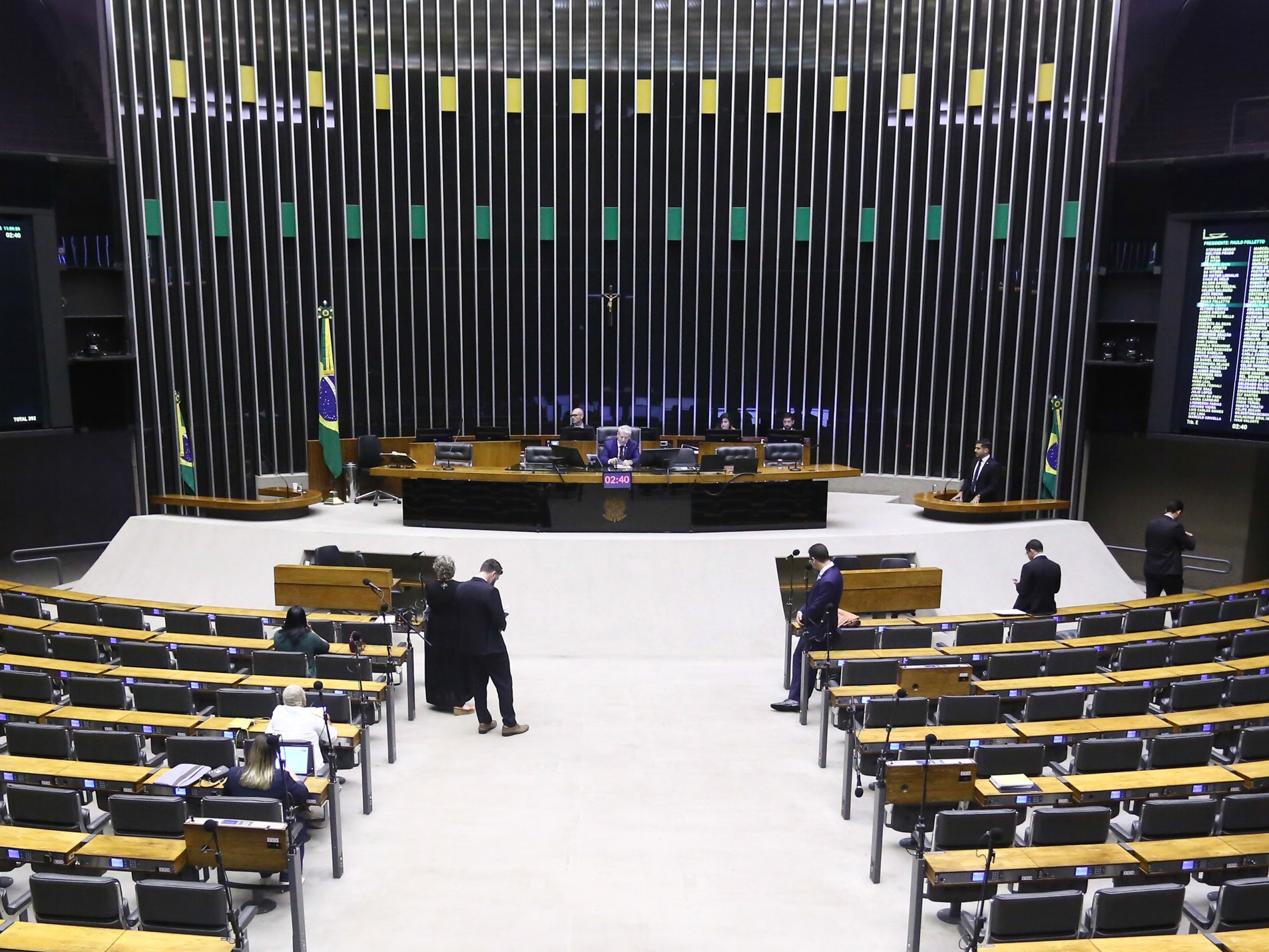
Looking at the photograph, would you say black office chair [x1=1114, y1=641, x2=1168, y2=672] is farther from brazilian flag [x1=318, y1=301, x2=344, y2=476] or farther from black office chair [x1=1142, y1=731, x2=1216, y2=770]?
brazilian flag [x1=318, y1=301, x2=344, y2=476]

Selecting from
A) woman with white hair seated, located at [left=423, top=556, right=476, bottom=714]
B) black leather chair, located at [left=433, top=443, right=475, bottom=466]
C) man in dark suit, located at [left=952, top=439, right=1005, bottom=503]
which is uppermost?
black leather chair, located at [left=433, top=443, right=475, bottom=466]

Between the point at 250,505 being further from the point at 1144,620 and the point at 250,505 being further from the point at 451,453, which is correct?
the point at 1144,620

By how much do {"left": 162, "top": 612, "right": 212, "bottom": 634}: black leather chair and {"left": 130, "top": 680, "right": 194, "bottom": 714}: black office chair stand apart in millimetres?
1662

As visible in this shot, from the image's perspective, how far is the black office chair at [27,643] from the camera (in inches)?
288

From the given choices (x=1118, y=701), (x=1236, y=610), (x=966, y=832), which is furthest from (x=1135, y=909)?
(x=1236, y=610)

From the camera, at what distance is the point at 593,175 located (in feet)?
47.0

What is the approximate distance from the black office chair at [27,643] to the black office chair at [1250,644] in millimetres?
9023

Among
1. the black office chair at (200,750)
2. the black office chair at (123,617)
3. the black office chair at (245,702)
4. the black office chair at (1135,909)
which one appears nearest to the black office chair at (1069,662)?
the black office chair at (1135,909)

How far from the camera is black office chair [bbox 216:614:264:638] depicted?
7.46m

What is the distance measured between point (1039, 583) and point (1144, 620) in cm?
86

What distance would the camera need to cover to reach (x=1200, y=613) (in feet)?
27.2

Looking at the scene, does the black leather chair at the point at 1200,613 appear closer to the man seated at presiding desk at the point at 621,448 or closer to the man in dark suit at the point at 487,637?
the man seated at presiding desk at the point at 621,448

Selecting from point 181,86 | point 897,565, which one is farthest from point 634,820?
point 181,86

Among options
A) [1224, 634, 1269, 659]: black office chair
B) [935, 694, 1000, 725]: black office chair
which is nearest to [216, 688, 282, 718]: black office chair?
[935, 694, 1000, 725]: black office chair
